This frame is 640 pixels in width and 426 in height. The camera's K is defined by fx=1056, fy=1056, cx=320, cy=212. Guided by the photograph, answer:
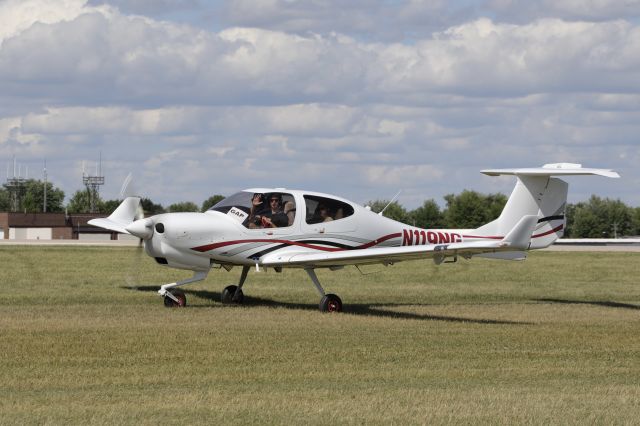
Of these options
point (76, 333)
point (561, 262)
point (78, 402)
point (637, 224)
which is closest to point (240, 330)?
point (76, 333)

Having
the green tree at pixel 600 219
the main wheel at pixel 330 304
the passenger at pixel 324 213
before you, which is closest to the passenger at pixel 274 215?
the passenger at pixel 324 213

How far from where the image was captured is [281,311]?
19.3 m

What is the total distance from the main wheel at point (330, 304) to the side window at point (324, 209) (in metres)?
1.51

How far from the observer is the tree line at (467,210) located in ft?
363

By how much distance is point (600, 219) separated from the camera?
138 m

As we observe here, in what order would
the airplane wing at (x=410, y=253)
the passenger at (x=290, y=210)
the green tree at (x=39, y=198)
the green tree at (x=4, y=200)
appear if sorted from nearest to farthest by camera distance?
the airplane wing at (x=410, y=253) → the passenger at (x=290, y=210) → the green tree at (x=39, y=198) → the green tree at (x=4, y=200)

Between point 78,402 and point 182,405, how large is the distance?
1.00 meters

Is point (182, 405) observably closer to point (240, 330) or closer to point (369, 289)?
point (240, 330)

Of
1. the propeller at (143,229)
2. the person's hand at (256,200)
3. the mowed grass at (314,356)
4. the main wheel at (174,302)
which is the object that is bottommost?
the mowed grass at (314,356)

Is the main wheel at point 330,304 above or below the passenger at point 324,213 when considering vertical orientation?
below

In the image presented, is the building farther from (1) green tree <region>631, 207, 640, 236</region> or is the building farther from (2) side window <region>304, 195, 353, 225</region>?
(2) side window <region>304, 195, 353, 225</region>

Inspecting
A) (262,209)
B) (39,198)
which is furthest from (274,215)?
(39,198)

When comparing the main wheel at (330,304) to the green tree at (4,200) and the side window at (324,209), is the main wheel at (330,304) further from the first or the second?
the green tree at (4,200)

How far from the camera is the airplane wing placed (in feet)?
55.0
